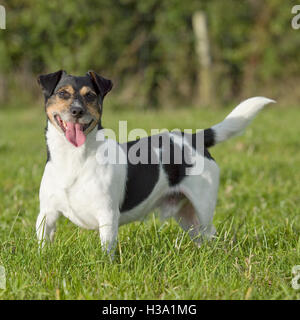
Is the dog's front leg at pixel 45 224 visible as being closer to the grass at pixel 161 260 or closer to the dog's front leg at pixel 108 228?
the grass at pixel 161 260

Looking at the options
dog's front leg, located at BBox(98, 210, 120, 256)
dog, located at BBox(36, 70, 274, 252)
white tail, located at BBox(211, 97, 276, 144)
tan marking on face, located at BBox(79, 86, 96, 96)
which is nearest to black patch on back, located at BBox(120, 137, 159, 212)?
dog, located at BBox(36, 70, 274, 252)

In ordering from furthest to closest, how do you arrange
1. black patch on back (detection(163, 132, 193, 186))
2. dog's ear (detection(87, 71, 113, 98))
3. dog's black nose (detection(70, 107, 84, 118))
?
black patch on back (detection(163, 132, 193, 186)), dog's ear (detection(87, 71, 113, 98)), dog's black nose (detection(70, 107, 84, 118))

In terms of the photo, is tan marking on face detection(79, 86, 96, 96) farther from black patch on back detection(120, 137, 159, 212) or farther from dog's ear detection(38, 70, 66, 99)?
black patch on back detection(120, 137, 159, 212)

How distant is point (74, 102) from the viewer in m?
3.17

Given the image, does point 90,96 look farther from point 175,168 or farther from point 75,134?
point 175,168

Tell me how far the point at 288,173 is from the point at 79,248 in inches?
169

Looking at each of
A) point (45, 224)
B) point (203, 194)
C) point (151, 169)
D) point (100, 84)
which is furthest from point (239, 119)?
point (45, 224)

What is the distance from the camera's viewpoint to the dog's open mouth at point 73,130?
3.21m

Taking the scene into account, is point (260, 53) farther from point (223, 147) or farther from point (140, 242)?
point (140, 242)

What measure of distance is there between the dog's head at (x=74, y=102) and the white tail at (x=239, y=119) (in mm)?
1132

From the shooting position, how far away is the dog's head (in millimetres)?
3161

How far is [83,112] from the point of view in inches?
124

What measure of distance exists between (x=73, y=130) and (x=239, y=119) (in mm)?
1458
